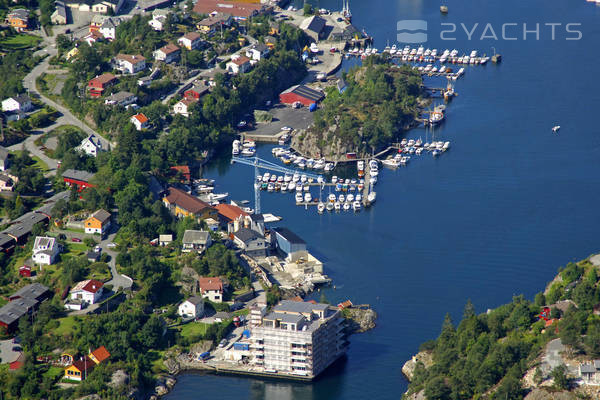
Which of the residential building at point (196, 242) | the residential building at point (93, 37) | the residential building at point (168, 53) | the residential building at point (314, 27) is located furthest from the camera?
the residential building at point (314, 27)

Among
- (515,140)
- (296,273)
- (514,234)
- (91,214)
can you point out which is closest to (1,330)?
(91,214)

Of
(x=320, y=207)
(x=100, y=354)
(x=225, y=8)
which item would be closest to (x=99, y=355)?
(x=100, y=354)

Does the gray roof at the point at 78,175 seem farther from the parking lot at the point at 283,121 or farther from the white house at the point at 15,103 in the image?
the parking lot at the point at 283,121

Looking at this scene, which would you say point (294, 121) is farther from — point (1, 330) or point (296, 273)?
point (1, 330)

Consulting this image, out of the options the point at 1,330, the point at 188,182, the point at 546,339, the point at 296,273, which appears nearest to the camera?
the point at 546,339

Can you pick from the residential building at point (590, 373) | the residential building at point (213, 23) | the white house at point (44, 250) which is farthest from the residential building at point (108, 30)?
the residential building at point (590, 373)

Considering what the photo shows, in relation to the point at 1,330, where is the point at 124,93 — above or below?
above
